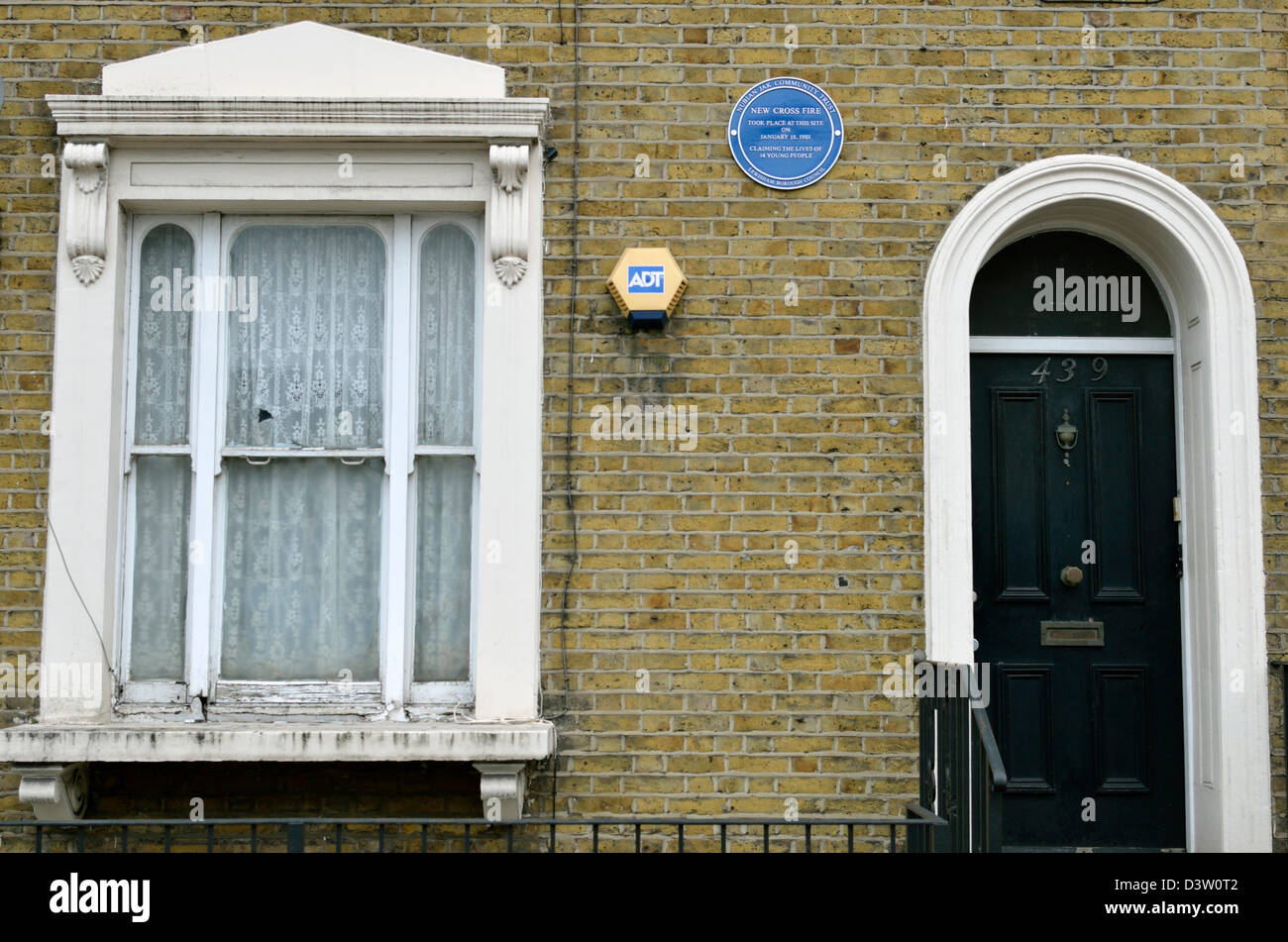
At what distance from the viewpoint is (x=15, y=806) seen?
18.4ft

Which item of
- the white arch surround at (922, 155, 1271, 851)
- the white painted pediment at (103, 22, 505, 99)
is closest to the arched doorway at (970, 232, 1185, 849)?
the white arch surround at (922, 155, 1271, 851)

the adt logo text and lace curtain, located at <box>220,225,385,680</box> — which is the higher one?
the adt logo text

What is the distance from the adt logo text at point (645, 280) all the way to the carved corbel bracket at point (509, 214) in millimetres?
438

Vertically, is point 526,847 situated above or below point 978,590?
below

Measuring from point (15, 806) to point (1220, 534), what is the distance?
5.05m

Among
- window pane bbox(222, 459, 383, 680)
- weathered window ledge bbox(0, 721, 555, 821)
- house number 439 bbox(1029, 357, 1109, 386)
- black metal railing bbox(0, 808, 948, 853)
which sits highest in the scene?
house number 439 bbox(1029, 357, 1109, 386)

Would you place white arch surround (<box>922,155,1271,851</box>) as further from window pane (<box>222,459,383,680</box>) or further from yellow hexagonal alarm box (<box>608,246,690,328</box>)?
window pane (<box>222,459,383,680</box>)

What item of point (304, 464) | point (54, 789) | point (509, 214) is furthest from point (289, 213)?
point (54, 789)

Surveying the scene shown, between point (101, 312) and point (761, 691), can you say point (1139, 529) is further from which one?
point (101, 312)

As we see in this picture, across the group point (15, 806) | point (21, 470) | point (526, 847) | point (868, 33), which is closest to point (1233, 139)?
point (868, 33)

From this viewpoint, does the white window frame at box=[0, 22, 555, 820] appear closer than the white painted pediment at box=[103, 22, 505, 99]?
Yes

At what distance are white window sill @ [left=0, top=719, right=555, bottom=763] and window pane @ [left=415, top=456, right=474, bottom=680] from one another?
0.42m

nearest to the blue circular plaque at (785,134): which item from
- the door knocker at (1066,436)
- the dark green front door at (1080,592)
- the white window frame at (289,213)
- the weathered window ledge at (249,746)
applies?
the white window frame at (289,213)

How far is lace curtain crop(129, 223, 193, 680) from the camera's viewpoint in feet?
18.9
